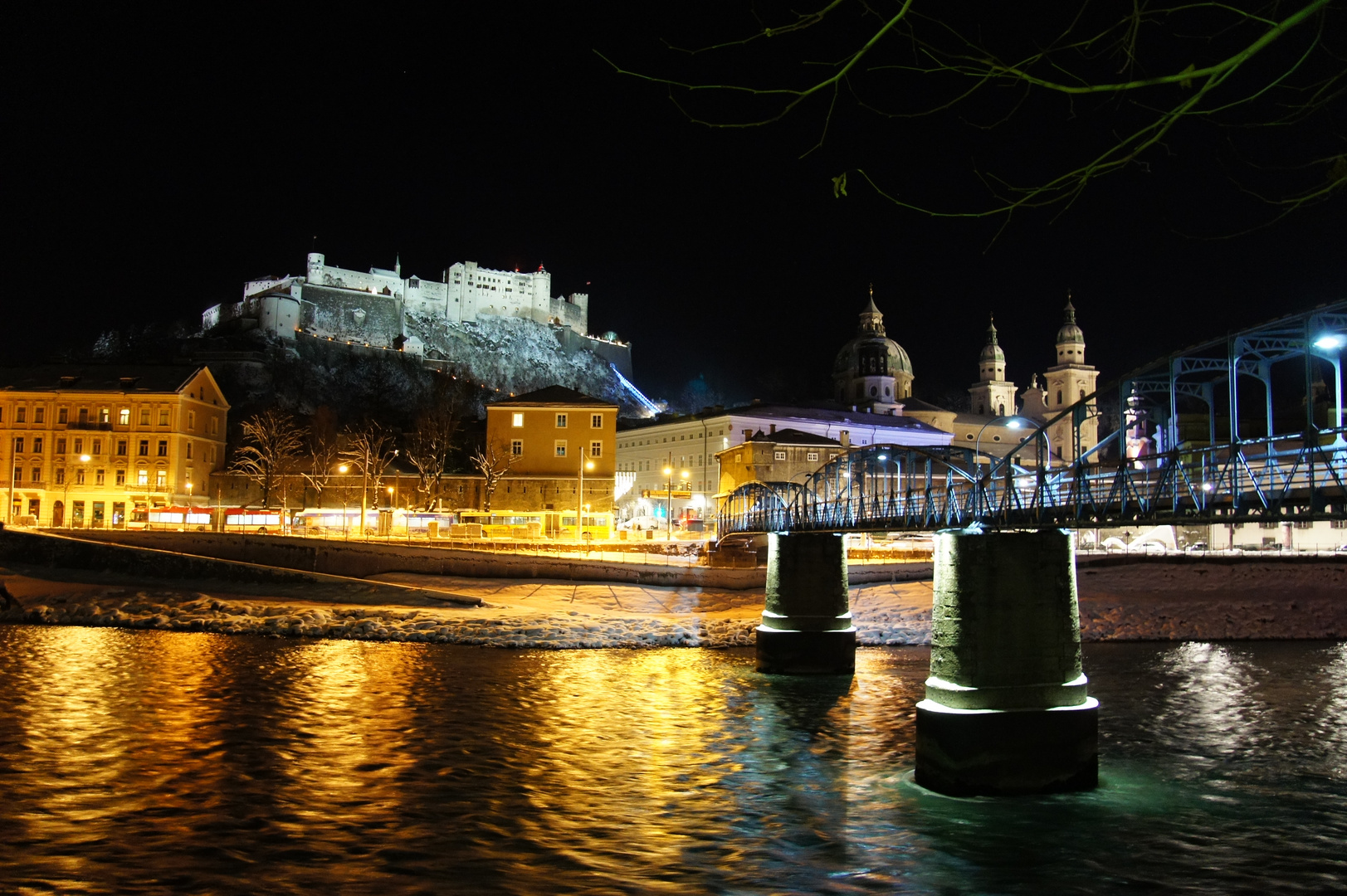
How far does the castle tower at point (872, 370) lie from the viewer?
125 meters

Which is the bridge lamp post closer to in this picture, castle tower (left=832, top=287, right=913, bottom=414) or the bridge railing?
the bridge railing

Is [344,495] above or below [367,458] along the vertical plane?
below

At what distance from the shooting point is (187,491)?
76.1 m

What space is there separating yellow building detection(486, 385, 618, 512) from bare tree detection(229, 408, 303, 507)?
57.3 feet

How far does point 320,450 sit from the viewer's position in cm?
8675

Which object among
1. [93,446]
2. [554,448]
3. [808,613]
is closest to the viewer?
[808,613]

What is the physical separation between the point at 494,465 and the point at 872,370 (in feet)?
230

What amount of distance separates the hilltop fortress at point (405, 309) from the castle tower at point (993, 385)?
188ft

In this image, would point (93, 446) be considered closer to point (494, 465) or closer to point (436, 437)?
point (436, 437)

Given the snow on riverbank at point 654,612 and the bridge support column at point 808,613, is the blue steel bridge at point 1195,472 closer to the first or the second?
the bridge support column at point 808,613

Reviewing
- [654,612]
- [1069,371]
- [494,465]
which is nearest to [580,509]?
[494,465]

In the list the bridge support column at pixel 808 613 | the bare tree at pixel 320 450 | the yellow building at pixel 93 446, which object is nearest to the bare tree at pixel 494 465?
the bare tree at pixel 320 450

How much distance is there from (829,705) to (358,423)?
89117mm

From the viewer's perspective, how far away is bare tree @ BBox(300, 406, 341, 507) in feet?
249
